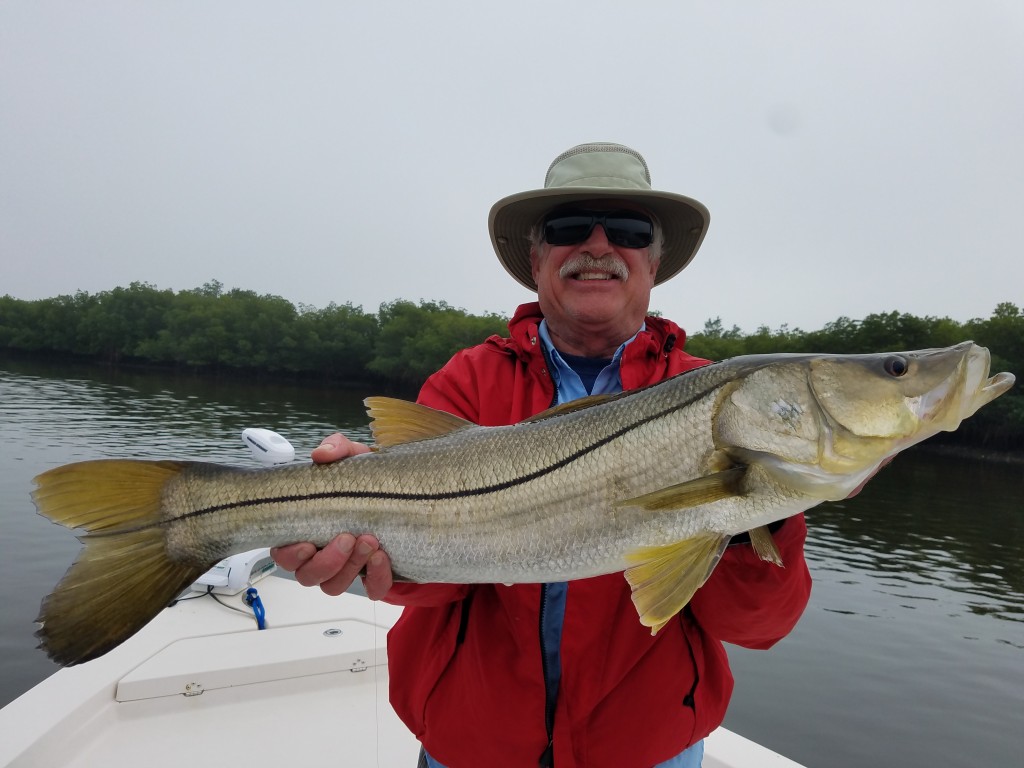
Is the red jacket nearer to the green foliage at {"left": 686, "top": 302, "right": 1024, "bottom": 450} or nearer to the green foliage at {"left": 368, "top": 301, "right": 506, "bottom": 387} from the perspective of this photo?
the green foliage at {"left": 686, "top": 302, "right": 1024, "bottom": 450}

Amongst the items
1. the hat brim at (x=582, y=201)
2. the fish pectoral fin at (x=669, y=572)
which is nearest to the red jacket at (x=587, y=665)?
the fish pectoral fin at (x=669, y=572)

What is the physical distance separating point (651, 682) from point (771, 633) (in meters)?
0.54

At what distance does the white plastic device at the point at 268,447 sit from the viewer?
7254 mm

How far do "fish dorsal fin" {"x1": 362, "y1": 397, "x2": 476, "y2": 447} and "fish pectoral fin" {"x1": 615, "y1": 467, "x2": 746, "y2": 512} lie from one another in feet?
2.82

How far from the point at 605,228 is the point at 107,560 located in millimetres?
2602

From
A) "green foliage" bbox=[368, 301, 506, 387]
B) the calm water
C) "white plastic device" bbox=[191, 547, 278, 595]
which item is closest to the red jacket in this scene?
"white plastic device" bbox=[191, 547, 278, 595]

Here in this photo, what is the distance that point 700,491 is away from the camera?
2246mm

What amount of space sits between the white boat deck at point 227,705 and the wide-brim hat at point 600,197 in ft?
10.9

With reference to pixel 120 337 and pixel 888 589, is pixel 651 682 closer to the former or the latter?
pixel 888 589

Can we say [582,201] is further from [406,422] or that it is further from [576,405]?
[406,422]

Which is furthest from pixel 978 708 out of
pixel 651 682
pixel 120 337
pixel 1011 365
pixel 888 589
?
pixel 120 337

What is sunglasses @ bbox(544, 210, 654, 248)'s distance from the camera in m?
3.16

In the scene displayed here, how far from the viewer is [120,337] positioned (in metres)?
95.9

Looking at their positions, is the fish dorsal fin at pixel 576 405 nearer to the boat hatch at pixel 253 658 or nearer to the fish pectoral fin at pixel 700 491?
the fish pectoral fin at pixel 700 491
